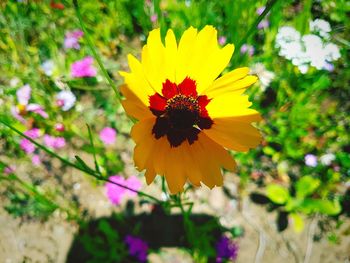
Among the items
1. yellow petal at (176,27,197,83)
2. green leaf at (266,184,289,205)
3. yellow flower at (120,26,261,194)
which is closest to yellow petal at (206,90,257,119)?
yellow flower at (120,26,261,194)

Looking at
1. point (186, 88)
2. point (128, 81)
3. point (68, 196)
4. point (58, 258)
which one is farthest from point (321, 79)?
point (58, 258)

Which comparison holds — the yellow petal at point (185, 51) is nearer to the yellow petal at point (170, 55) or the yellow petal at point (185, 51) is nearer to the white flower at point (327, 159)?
the yellow petal at point (170, 55)

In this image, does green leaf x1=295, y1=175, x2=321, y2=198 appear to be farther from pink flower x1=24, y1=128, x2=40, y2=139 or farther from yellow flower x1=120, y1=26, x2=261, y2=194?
pink flower x1=24, y1=128, x2=40, y2=139

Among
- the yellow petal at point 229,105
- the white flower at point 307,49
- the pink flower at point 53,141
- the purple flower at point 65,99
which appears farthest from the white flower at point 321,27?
the pink flower at point 53,141

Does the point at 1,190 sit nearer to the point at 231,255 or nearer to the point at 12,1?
the point at 12,1

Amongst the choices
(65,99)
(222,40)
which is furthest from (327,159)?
(65,99)

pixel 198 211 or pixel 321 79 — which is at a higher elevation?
pixel 321 79
